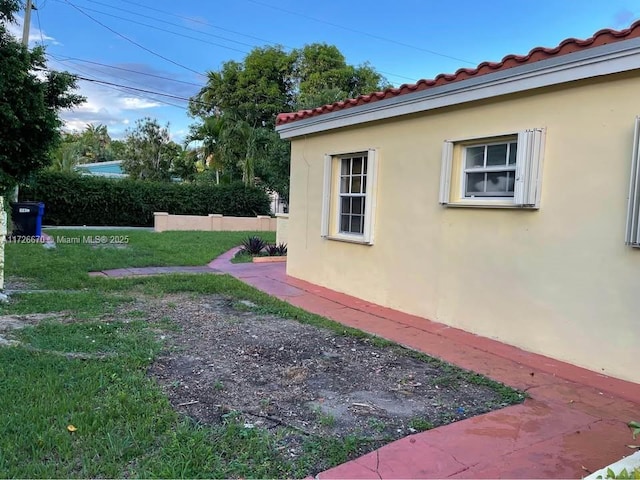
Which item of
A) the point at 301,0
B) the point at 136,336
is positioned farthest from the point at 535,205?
the point at 301,0

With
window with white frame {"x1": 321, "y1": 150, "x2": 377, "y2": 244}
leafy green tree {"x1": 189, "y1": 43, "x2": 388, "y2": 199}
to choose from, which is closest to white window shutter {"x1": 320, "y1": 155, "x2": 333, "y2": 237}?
window with white frame {"x1": 321, "y1": 150, "x2": 377, "y2": 244}

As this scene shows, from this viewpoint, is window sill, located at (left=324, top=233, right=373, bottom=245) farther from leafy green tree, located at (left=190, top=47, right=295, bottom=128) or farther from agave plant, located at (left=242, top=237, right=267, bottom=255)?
leafy green tree, located at (left=190, top=47, right=295, bottom=128)

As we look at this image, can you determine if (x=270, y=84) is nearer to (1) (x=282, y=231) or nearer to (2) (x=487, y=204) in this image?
(1) (x=282, y=231)

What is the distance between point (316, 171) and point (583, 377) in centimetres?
554

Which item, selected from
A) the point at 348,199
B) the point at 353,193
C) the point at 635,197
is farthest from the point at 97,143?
the point at 635,197

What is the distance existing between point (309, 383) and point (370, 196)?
379cm

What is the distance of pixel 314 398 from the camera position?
3768mm

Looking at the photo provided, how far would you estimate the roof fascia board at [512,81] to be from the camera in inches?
166

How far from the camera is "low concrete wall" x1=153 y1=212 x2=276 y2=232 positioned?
795 inches

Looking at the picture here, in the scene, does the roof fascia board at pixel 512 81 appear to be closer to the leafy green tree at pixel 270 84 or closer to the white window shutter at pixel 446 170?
the white window shutter at pixel 446 170

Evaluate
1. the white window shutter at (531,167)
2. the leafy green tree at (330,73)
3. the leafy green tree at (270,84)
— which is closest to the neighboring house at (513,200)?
the white window shutter at (531,167)

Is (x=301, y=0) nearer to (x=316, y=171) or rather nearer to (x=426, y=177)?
(x=316, y=171)

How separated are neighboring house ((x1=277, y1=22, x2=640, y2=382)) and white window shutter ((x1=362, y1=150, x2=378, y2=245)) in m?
0.03

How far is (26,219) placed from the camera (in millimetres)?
14727
